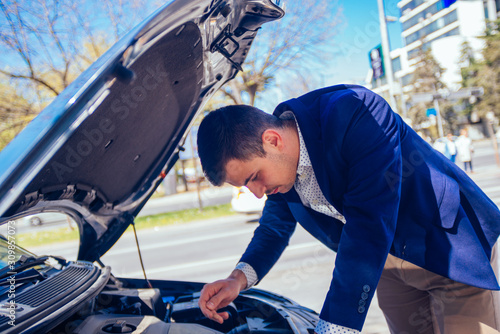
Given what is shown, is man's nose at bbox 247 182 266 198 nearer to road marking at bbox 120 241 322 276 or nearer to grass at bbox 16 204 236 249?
road marking at bbox 120 241 322 276

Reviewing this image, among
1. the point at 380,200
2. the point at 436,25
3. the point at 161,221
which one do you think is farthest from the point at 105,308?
the point at 436,25

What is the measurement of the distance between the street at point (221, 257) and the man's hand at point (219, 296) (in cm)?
174

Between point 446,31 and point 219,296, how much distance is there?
55451 millimetres

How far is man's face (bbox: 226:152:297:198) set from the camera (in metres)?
1.43

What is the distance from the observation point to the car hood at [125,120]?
2.90 ft

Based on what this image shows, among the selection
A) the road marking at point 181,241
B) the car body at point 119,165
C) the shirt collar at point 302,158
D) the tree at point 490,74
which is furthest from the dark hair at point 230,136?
the tree at point 490,74

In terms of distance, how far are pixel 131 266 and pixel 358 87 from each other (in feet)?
20.8

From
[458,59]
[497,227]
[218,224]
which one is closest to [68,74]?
[218,224]

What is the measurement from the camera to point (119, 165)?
68.7 inches

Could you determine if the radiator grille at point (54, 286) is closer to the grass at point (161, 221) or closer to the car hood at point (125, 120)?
the car hood at point (125, 120)

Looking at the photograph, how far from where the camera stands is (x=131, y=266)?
675cm

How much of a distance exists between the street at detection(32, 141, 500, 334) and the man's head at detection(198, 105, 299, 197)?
80.3 inches

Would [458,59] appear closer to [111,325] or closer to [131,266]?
[131,266]

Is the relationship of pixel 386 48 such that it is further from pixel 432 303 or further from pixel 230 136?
pixel 230 136
